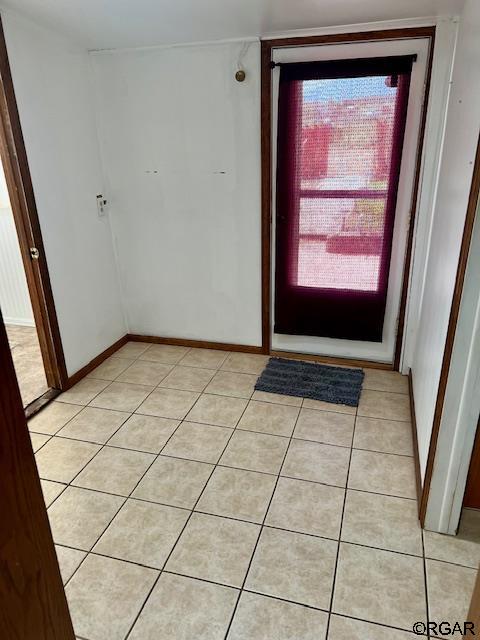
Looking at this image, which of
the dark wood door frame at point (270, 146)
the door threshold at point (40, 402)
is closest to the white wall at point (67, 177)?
the door threshold at point (40, 402)

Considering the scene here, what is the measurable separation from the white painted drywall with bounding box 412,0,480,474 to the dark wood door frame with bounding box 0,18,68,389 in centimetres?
220

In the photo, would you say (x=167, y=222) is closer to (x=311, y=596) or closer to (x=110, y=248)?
(x=110, y=248)

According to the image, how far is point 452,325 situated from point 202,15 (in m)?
1.98

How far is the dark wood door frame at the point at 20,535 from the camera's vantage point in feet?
2.21

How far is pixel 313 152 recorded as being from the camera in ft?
8.81

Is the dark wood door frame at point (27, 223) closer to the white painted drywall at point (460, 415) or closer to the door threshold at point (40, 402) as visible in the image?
the door threshold at point (40, 402)

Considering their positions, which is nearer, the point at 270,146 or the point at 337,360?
the point at 270,146

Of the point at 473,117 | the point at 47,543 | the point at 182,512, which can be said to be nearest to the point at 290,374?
the point at 182,512

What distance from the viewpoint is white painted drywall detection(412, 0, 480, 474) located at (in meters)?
1.59

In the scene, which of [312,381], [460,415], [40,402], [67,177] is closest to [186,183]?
[67,177]

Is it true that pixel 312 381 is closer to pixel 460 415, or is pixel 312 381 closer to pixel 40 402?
pixel 460 415

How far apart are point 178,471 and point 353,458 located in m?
0.88

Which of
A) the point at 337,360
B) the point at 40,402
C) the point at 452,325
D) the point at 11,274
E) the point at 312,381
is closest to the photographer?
the point at 452,325

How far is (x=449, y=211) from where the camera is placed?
75.7 inches
